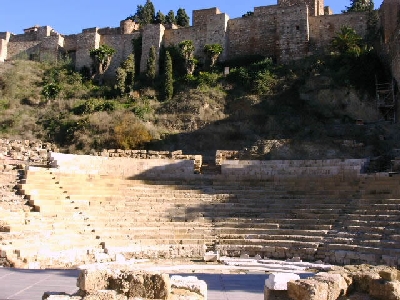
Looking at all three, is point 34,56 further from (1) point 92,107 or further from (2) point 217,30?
(2) point 217,30

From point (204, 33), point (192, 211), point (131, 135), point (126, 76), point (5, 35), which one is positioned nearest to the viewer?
point (192, 211)

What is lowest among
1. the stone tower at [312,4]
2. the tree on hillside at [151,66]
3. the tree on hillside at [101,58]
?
the tree on hillside at [151,66]

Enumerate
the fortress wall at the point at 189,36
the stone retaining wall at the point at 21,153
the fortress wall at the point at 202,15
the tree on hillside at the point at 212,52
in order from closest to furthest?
the stone retaining wall at the point at 21,153 → the tree on hillside at the point at 212,52 → the fortress wall at the point at 189,36 → the fortress wall at the point at 202,15

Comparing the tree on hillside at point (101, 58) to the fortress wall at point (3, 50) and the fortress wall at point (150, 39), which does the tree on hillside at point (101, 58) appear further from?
the fortress wall at point (3, 50)

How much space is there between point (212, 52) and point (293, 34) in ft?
17.1

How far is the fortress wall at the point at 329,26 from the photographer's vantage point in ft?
93.2

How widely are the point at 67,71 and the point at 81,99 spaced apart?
208 inches

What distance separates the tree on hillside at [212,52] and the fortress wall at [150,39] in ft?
12.5

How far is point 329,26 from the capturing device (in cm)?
2906

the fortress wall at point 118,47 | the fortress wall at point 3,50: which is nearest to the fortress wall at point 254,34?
the fortress wall at point 118,47

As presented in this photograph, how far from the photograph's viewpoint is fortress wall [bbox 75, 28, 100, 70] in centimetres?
3450

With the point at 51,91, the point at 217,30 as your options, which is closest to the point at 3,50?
the point at 51,91

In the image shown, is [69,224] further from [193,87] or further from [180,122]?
[193,87]

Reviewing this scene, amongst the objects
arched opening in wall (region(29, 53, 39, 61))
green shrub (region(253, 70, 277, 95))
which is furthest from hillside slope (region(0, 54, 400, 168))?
arched opening in wall (region(29, 53, 39, 61))
